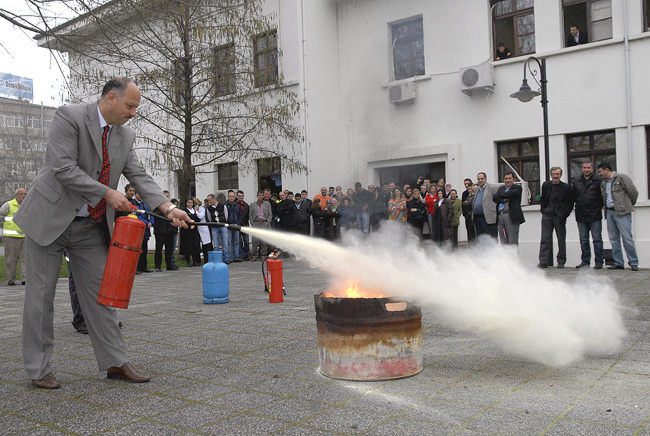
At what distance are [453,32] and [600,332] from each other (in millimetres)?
→ 14025

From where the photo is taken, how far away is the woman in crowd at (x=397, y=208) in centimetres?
1555

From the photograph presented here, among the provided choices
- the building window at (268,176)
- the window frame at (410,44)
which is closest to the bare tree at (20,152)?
the building window at (268,176)

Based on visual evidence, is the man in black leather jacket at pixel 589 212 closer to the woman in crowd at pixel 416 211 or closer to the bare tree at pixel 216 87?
the woman in crowd at pixel 416 211

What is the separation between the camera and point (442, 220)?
50.0 feet

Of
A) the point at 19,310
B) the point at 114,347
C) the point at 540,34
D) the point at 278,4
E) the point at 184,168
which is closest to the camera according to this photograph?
the point at 114,347

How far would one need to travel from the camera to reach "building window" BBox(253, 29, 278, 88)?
59.2 ft

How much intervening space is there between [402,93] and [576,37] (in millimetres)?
5066

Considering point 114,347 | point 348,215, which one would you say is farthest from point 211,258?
point 348,215

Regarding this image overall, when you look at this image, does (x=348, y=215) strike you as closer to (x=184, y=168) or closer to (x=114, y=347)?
(x=184, y=168)

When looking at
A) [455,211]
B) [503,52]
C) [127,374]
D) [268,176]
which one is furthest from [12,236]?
[503,52]

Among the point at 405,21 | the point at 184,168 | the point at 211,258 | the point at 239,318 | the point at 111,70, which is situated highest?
the point at 405,21

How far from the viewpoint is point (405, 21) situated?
723 inches

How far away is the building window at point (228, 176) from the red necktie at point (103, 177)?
17.5 m

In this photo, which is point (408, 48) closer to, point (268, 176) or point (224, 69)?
point (224, 69)
